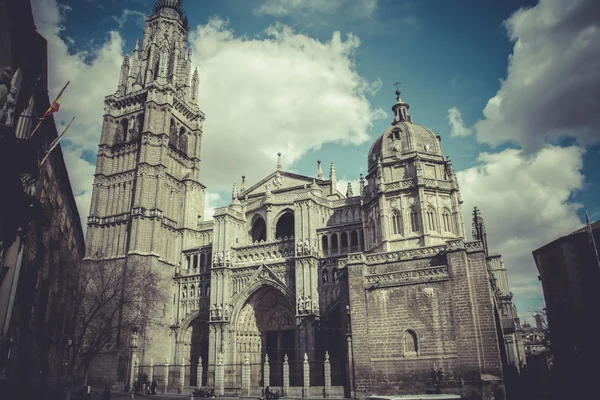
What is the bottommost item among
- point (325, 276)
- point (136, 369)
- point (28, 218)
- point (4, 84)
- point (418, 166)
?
point (136, 369)

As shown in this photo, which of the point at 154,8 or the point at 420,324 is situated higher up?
the point at 154,8

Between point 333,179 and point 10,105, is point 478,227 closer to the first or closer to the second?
point 333,179

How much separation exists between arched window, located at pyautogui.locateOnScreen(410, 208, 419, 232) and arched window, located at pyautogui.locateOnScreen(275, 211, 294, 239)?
1468cm

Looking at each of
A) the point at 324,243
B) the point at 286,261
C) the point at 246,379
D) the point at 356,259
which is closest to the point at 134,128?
the point at 286,261

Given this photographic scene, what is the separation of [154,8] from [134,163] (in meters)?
23.1

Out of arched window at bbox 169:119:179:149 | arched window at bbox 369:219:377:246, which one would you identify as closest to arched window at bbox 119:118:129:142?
arched window at bbox 169:119:179:149

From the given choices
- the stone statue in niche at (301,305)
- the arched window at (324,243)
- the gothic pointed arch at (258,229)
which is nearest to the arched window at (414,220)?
the arched window at (324,243)

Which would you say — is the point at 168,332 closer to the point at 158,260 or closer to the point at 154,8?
the point at 158,260

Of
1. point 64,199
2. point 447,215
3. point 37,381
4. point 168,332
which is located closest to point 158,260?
point 168,332

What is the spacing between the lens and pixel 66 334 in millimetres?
28969

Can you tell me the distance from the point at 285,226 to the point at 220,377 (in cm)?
1620

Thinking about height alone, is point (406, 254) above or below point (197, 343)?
above

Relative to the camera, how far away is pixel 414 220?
1278 inches

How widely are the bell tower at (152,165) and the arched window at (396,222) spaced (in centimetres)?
2301
